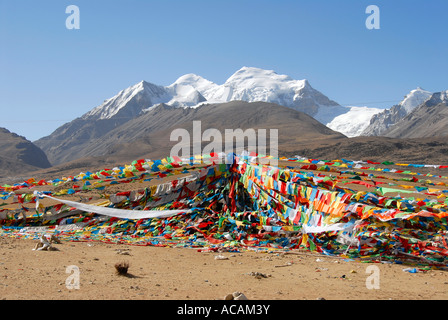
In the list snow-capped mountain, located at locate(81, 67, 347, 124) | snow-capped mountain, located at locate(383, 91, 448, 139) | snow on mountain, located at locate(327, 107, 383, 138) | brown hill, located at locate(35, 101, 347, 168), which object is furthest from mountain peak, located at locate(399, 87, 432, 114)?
brown hill, located at locate(35, 101, 347, 168)

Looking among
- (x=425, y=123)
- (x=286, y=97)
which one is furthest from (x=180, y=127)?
(x=286, y=97)

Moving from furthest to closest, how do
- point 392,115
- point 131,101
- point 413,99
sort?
point 413,99, point 131,101, point 392,115

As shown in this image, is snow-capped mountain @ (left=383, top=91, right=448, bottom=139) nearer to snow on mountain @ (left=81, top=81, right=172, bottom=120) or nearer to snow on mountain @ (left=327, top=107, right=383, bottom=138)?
snow on mountain @ (left=327, top=107, right=383, bottom=138)

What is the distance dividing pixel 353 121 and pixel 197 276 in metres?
178

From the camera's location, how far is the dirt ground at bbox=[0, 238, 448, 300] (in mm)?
5301

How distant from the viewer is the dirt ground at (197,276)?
5.30 metres

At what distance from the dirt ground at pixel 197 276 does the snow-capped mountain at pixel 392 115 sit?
5274 inches

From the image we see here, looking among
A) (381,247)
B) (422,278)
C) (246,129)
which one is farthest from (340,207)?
(246,129)

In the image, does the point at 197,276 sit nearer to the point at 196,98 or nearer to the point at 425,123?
the point at 425,123

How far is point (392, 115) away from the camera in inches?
5950

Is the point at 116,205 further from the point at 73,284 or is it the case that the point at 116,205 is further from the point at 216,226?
the point at 73,284

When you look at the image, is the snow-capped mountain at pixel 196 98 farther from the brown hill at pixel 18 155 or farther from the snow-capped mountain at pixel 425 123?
the snow-capped mountain at pixel 425 123

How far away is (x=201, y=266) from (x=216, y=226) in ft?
9.74

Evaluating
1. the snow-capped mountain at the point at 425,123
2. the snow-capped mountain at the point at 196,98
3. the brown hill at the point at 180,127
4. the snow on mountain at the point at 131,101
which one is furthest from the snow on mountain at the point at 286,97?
the snow-capped mountain at the point at 425,123
